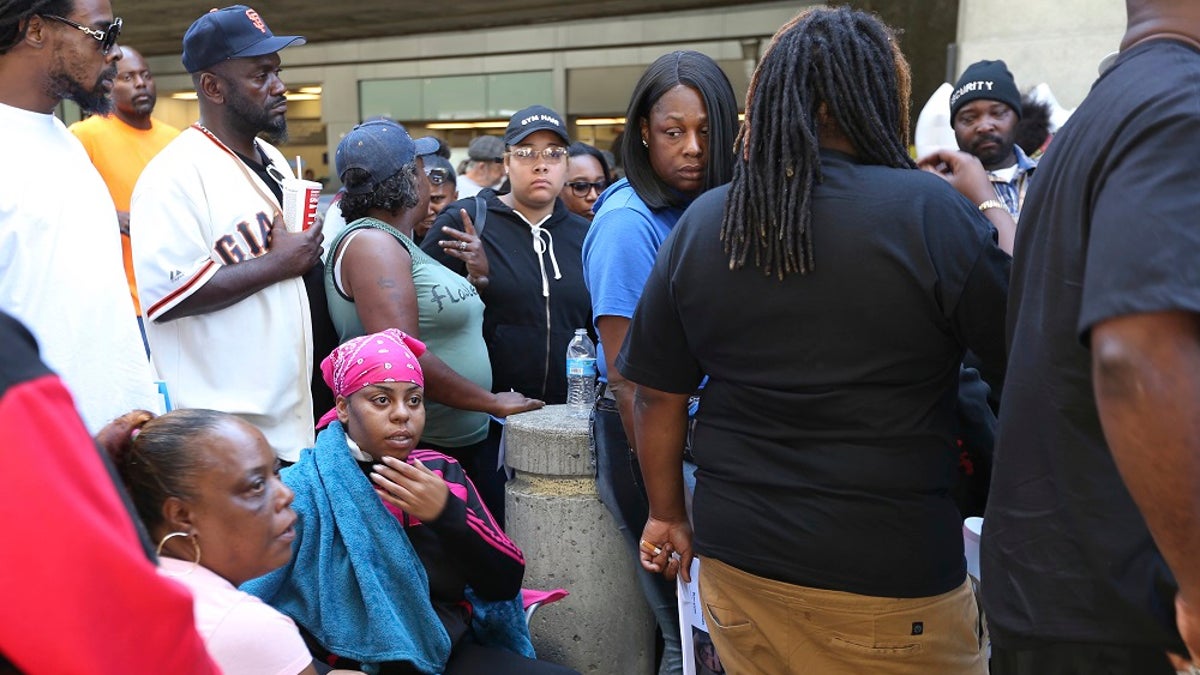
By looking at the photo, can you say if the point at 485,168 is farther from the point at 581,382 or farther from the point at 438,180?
the point at 581,382

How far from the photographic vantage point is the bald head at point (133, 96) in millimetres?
5609

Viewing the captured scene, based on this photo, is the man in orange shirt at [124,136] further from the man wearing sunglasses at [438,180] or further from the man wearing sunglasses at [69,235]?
the man wearing sunglasses at [69,235]

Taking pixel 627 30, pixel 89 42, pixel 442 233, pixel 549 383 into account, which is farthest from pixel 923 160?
pixel 627 30

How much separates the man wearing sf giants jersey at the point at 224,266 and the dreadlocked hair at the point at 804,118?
1.73 metres

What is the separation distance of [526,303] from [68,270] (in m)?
2.24

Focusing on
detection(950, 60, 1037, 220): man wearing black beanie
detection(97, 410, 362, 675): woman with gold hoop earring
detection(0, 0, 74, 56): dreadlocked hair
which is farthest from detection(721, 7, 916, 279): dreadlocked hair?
detection(950, 60, 1037, 220): man wearing black beanie

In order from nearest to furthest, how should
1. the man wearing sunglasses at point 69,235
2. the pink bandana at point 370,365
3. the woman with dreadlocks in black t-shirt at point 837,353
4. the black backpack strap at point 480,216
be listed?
the woman with dreadlocks in black t-shirt at point 837,353
the man wearing sunglasses at point 69,235
the pink bandana at point 370,365
the black backpack strap at point 480,216

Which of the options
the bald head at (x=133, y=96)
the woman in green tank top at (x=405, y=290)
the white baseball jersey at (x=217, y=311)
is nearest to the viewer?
the white baseball jersey at (x=217, y=311)

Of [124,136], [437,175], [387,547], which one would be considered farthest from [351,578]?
[437,175]

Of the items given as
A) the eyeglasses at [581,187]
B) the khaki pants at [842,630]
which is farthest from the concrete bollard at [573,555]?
the eyeglasses at [581,187]

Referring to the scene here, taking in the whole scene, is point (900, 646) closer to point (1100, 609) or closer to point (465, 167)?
point (1100, 609)

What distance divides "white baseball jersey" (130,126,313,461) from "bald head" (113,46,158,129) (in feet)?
8.30

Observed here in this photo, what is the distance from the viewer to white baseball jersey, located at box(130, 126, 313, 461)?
10.7 feet

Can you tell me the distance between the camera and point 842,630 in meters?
2.23
